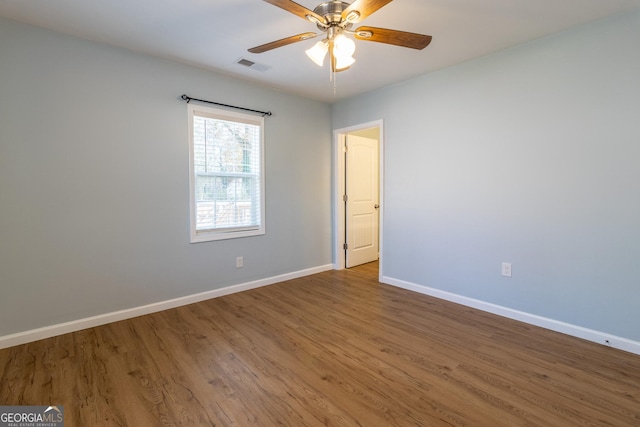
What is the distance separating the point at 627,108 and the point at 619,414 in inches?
81.1

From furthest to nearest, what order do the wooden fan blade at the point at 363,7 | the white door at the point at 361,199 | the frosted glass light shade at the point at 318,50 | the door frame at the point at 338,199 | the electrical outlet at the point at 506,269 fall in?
1. the white door at the point at 361,199
2. the door frame at the point at 338,199
3. the electrical outlet at the point at 506,269
4. the frosted glass light shade at the point at 318,50
5. the wooden fan blade at the point at 363,7

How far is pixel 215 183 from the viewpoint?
3410 mm

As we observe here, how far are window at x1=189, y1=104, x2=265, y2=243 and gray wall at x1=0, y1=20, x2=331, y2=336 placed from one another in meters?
0.12

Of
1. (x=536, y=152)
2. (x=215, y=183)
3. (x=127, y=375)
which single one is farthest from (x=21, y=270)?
(x=536, y=152)

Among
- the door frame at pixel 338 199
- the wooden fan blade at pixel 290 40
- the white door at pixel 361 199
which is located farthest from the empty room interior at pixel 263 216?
the white door at pixel 361 199

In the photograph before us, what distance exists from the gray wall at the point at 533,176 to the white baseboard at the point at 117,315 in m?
2.00

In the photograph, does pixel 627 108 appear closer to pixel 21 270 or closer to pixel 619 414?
pixel 619 414

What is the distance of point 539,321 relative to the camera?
2.69m

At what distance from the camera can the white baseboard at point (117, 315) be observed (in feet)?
7.81

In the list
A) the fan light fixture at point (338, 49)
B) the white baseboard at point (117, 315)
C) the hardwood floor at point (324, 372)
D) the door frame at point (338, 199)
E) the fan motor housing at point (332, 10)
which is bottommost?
the hardwood floor at point (324, 372)

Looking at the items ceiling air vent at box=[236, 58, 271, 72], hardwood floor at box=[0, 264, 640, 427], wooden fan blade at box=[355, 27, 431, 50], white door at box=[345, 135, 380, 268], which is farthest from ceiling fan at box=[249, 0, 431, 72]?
white door at box=[345, 135, 380, 268]

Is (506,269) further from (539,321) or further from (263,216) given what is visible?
(263,216)

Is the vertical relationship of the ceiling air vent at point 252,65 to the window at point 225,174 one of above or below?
above

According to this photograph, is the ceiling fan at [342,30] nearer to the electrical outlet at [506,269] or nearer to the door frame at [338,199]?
the electrical outlet at [506,269]
